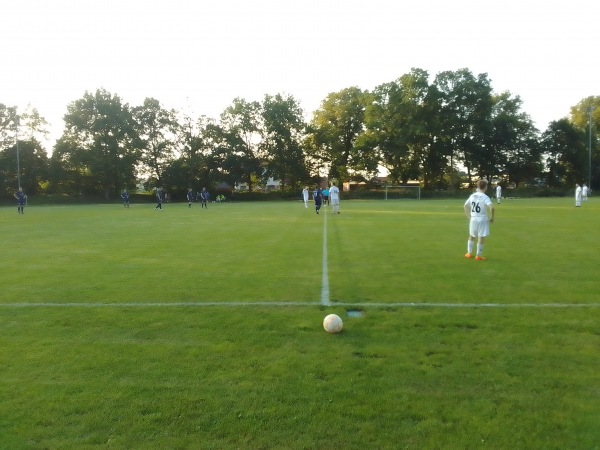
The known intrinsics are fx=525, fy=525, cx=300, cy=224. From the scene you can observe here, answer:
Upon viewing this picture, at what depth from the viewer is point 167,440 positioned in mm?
3715

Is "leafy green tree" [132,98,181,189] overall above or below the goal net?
above

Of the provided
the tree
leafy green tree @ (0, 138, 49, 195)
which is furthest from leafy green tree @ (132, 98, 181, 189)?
the tree

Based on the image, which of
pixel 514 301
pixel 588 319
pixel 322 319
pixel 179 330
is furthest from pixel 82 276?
pixel 588 319

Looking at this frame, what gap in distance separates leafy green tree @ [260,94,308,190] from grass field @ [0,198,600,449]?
67.6 metres

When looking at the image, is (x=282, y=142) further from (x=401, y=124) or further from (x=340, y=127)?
(x=401, y=124)

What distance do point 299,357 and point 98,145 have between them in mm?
72380

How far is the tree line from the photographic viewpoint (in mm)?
71500

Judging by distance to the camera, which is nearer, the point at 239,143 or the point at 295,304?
the point at 295,304

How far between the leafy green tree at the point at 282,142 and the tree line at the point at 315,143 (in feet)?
0.51

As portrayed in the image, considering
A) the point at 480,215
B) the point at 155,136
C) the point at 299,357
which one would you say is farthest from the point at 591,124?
the point at 299,357

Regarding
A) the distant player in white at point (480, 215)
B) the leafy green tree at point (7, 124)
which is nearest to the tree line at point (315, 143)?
the leafy green tree at point (7, 124)

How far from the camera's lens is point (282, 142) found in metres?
78.4

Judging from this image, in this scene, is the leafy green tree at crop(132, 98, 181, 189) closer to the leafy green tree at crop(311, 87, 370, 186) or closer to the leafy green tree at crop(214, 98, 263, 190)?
the leafy green tree at crop(214, 98, 263, 190)

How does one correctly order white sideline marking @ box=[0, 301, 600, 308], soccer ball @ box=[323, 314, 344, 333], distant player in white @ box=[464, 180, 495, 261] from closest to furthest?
1. soccer ball @ box=[323, 314, 344, 333]
2. white sideline marking @ box=[0, 301, 600, 308]
3. distant player in white @ box=[464, 180, 495, 261]
